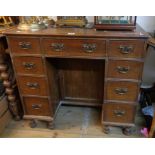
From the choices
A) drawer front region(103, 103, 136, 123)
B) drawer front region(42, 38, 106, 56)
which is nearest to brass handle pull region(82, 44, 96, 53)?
drawer front region(42, 38, 106, 56)

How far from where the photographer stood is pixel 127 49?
118 cm

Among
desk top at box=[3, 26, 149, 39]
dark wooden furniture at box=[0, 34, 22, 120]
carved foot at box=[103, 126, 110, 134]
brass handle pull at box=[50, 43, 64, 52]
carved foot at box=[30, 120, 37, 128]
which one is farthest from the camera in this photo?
carved foot at box=[30, 120, 37, 128]

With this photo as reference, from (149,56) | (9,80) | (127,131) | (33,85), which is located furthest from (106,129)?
(9,80)

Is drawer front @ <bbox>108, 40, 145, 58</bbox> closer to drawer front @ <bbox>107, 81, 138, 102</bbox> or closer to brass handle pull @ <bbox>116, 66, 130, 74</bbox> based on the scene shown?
brass handle pull @ <bbox>116, 66, 130, 74</bbox>

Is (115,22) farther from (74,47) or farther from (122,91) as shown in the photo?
(122,91)

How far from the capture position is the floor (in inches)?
62.7

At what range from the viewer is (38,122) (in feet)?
5.73

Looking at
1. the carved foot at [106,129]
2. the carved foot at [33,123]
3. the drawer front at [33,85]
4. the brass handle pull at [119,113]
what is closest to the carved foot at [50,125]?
the carved foot at [33,123]

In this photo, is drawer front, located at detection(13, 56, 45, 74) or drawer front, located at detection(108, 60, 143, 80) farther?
drawer front, located at detection(13, 56, 45, 74)

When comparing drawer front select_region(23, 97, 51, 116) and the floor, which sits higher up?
drawer front select_region(23, 97, 51, 116)

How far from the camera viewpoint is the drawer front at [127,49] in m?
1.16

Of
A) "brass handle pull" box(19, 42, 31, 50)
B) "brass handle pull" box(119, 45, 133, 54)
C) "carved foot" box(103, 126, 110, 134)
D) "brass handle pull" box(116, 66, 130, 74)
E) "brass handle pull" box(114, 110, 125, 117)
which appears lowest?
"carved foot" box(103, 126, 110, 134)

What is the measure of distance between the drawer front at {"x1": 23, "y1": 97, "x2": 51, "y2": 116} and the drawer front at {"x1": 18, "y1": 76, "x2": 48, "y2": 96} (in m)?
0.07
